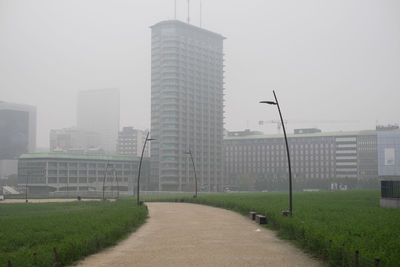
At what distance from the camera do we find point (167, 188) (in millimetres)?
180750

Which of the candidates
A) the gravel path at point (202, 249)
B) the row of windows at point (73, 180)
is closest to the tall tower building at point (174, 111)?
the row of windows at point (73, 180)

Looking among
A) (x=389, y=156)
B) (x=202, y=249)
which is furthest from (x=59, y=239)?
(x=389, y=156)

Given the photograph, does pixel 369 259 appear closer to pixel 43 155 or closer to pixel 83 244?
pixel 83 244

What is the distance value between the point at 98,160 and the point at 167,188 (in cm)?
2937

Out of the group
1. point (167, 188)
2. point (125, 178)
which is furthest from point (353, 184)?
point (125, 178)

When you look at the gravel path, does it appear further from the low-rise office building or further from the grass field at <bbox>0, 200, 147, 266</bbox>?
the low-rise office building

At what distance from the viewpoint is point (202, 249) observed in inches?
856

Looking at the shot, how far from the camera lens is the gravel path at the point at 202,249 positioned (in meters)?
18.7

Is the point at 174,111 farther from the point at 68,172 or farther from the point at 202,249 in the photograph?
the point at 202,249

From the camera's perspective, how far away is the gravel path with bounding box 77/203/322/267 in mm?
18656

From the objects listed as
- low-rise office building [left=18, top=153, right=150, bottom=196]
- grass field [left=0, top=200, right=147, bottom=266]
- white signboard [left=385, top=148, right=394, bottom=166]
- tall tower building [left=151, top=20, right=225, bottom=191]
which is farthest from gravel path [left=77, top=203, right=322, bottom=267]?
Answer: tall tower building [left=151, top=20, right=225, bottom=191]

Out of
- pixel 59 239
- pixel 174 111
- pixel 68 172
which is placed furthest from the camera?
pixel 174 111

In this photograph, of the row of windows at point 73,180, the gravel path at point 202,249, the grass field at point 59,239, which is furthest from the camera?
the row of windows at point 73,180

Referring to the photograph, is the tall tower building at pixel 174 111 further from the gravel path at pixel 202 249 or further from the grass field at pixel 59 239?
the gravel path at pixel 202 249
